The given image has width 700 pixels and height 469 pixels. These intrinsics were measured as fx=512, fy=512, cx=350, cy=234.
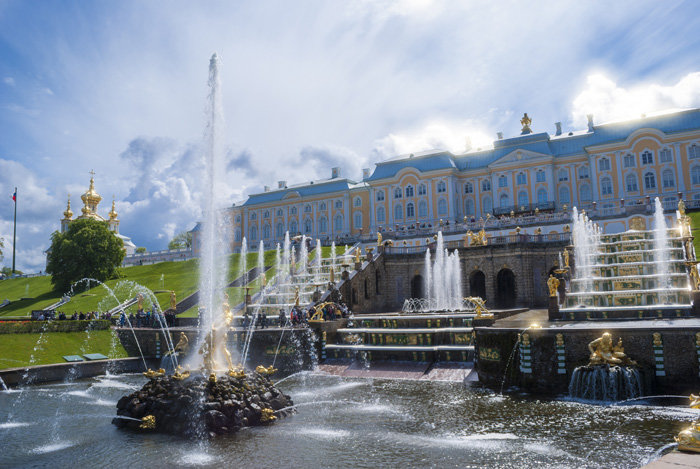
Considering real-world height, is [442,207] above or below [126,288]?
above

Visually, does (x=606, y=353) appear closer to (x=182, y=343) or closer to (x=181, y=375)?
(x=181, y=375)

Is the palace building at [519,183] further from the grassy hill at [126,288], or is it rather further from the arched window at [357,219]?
the grassy hill at [126,288]

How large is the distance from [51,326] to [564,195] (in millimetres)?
53330

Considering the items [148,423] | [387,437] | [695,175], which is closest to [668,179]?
[695,175]

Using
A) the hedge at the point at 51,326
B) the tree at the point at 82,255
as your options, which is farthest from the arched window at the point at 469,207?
the hedge at the point at 51,326

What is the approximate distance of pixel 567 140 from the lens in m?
61.7

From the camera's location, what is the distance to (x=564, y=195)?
60.2 metres

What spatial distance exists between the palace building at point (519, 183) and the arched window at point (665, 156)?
0.09 metres

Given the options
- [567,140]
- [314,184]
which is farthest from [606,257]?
[314,184]

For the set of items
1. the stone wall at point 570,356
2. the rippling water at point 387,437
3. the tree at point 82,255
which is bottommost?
the rippling water at point 387,437

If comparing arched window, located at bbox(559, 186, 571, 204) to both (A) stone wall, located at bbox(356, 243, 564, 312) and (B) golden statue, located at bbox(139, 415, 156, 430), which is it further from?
(B) golden statue, located at bbox(139, 415, 156, 430)

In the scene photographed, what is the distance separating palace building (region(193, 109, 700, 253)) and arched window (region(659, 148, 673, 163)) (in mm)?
93

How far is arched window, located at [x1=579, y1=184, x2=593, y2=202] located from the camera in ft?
192

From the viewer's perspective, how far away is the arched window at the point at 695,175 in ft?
173
